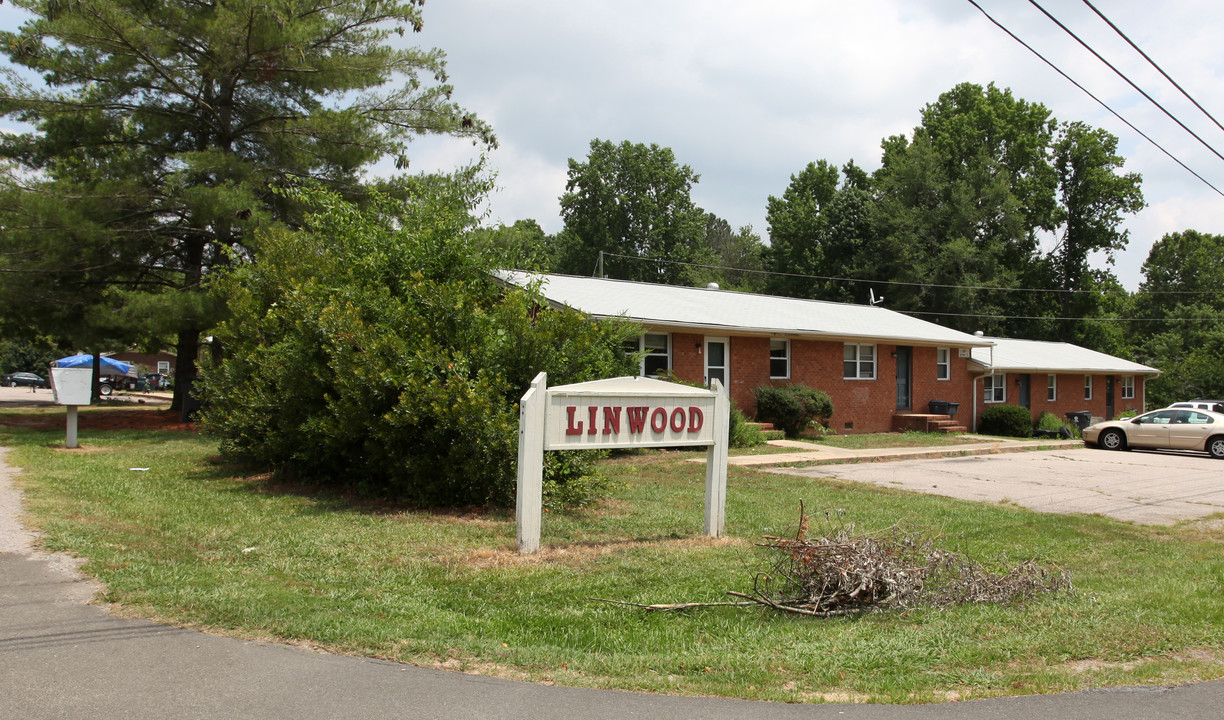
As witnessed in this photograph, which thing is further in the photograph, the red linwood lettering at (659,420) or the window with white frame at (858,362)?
the window with white frame at (858,362)

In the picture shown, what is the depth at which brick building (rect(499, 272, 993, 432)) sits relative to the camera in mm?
21703

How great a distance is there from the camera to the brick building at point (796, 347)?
2170cm

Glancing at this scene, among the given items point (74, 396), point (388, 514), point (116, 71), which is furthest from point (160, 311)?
point (388, 514)

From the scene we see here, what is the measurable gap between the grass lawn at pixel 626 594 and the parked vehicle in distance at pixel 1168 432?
14.2 meters

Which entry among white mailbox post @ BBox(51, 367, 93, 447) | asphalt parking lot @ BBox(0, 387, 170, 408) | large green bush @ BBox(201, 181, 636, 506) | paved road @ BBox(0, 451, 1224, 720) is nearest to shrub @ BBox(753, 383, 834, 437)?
large green bush @ BBox(201, 181, 636, 506)

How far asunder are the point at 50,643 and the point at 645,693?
360cm

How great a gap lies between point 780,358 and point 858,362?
11.8ft

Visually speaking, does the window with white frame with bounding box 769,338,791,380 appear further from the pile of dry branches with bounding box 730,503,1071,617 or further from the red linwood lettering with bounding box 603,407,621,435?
the pile of dry branches with bounding box 730,503,1071,617

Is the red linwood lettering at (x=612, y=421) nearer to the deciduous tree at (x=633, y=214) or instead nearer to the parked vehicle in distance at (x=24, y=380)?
the deciduous tree at (x=633, y=214)

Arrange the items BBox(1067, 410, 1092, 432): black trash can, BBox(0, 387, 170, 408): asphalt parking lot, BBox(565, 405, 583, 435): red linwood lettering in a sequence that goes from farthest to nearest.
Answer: BBox(0, 387, 170, 408): asphalt parking lot < BBox(1067, 410, 1092, 432): black trash can < BBox(565, 405, 583, 435): red linwood lettering

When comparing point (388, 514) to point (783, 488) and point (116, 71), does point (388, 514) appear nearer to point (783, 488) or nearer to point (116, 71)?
point (783, 488)

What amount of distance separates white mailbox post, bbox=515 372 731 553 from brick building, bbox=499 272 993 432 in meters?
9.29

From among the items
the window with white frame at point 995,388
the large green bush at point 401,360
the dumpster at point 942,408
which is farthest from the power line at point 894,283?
the large green bush at point 401,360

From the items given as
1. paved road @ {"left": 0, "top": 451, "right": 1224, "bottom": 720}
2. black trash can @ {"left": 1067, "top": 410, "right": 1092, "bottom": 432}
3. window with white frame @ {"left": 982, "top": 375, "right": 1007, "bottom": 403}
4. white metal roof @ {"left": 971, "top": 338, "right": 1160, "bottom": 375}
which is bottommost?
paved road @ {"left": 0, "top": 451, "right": 1224, "bottom": 720}
